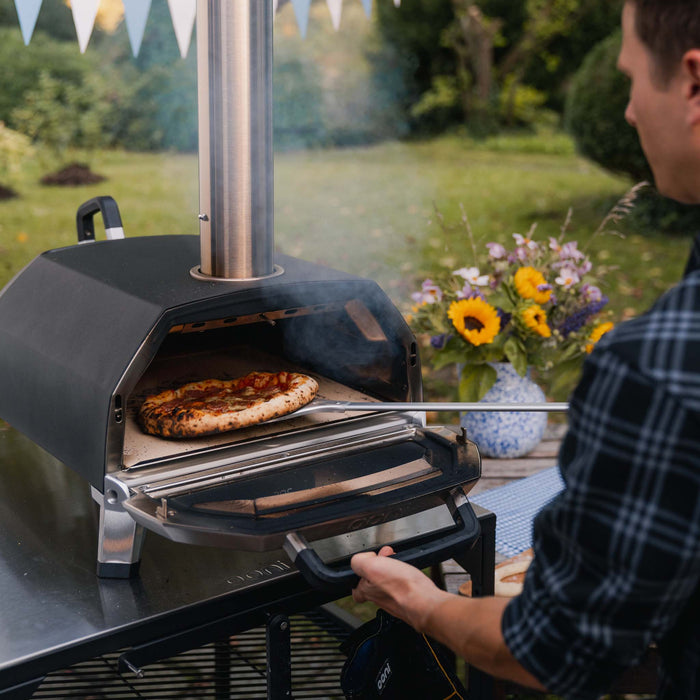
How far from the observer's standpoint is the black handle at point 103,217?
2.20 meters

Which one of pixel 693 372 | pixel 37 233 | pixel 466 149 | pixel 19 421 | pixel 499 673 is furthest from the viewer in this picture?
pixel 466 149

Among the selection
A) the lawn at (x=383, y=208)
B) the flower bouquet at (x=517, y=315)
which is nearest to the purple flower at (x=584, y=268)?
the flower bouquet at (x=517, y=315)

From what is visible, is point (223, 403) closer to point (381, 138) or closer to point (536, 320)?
point (536, 320)

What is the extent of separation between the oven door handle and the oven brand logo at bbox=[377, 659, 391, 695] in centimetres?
16

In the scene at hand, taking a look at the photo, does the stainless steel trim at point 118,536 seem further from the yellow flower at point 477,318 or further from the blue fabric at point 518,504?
the yellow flower at point 477,318

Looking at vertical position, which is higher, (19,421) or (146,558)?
(19,421)

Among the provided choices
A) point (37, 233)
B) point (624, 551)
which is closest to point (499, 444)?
point (624, 551)

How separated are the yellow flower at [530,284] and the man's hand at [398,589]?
4.19 ft

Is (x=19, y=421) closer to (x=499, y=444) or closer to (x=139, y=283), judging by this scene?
(x=139, y=283)

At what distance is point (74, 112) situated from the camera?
912cm

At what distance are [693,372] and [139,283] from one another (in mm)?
1155

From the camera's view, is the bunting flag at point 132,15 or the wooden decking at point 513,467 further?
the wooden decking at point 513,467

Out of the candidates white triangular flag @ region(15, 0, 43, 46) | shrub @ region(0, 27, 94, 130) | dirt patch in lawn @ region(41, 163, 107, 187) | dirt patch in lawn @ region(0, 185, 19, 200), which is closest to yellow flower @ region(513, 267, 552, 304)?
white triangular flag @ region(15, 0, 43, 46)

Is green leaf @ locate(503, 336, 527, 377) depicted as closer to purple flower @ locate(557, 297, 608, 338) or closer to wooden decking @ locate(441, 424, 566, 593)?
purple flower @ locate(557, 297, 608, 338)
